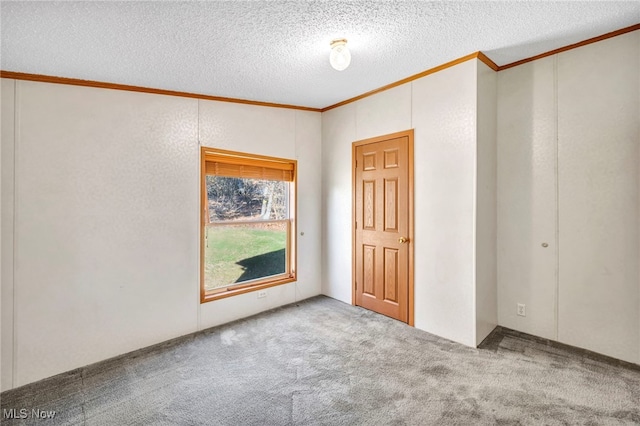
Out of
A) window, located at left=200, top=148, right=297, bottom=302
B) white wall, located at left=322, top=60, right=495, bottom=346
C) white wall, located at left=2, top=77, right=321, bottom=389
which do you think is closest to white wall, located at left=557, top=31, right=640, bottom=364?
white wall, located at left=322, top=60, right=495, bottom=346

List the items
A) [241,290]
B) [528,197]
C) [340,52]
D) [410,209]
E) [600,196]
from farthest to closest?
1. [241,290]
2. [410,209]
3. [528,197]
4. [600,196]
5. [340,52]

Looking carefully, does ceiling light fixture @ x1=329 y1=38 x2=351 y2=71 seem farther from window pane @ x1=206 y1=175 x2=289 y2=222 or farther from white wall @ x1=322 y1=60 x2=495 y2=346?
window pane @ x1=206 y1=175 x2=289 y2=222

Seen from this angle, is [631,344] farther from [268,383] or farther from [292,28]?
[292,28]

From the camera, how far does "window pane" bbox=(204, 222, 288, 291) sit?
3.41m

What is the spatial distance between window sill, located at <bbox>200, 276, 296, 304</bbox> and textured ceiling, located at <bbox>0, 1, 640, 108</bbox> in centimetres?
221

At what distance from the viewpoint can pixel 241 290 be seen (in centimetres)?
354

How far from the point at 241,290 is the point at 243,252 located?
45cm

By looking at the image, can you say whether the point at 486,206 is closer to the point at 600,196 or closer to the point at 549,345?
the point at 600,196

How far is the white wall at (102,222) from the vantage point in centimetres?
235

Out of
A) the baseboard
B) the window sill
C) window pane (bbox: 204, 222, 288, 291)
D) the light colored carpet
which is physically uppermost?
window pane (bbox: 204, 222, 288, 291)

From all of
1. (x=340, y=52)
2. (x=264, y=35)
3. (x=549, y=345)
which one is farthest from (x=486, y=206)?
(x=264, y=35)

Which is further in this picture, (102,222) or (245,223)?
(245,223)

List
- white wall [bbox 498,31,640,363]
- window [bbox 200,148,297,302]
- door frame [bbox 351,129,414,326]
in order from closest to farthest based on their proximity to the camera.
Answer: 1. white wall [bbox 498,31,640,363]
2. door frame [bbox 351,129,414,326]
3. window [bbox 200,148,297,302]

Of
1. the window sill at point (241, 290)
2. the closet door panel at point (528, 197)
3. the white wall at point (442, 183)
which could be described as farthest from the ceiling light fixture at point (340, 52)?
the window sill at point (241, 290)
